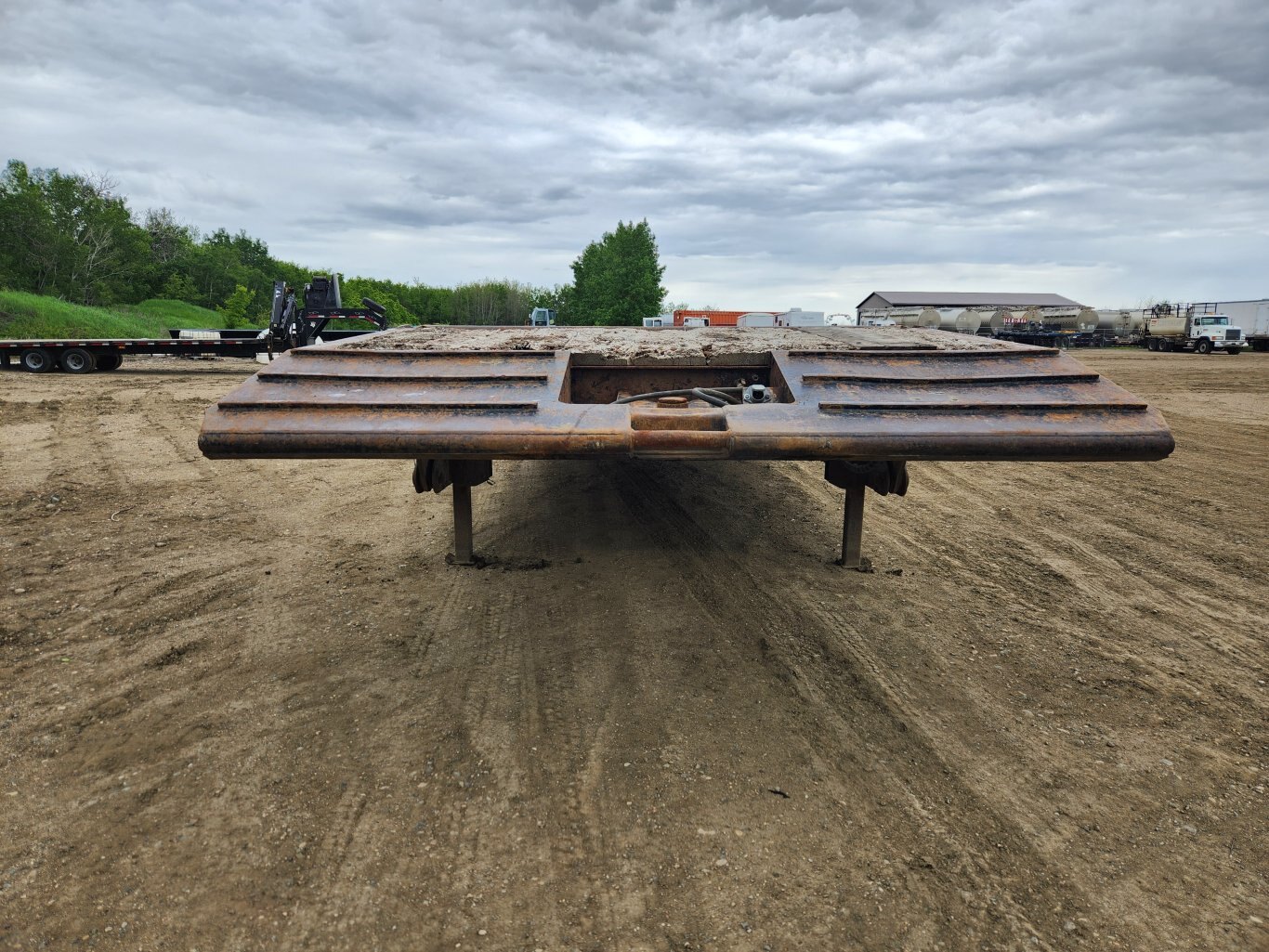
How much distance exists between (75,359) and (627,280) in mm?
41718

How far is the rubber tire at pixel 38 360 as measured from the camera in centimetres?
1648

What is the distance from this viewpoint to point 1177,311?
39.3 m

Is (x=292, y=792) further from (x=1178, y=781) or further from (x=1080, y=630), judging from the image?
(x=1080, y=630)

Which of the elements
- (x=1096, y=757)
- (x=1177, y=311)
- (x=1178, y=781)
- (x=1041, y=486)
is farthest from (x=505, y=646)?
(x=1177, y=311)

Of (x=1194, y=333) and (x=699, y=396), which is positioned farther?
(x=1194, y=333)

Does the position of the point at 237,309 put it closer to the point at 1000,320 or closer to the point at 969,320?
the point at 969,320

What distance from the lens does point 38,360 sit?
16484 mm

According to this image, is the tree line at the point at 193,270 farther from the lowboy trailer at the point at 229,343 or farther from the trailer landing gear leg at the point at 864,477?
the trailer landing gear leg at the point at 864,477

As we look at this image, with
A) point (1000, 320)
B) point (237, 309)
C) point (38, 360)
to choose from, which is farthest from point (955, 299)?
point (38, 360)

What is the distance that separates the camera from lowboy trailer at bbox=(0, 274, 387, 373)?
16.3 metres

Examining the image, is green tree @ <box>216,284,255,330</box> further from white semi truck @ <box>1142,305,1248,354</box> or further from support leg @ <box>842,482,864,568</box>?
white semi truck @ <box>1142,305,1248,354</box>

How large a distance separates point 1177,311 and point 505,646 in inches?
1884

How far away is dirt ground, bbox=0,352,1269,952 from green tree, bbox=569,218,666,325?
4923cm

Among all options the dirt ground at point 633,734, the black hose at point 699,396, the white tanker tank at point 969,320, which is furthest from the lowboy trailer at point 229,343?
the white tanker tank at point 969,320
